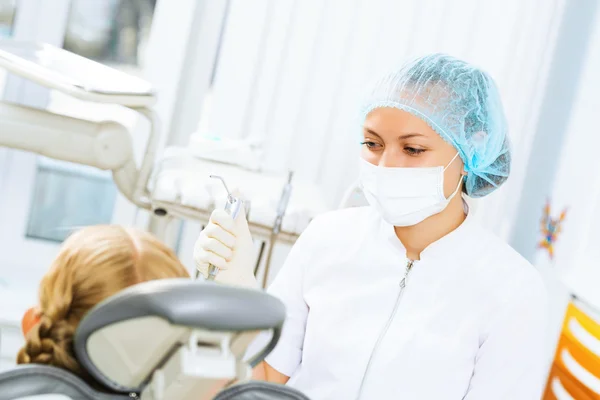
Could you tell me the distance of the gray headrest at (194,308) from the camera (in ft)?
1.36

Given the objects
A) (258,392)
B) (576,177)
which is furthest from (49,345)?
(576,177)

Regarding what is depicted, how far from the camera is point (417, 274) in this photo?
4.42ft

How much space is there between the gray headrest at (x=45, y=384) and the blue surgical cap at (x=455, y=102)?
0.93m

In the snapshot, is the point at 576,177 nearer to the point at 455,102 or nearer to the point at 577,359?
the point at 577,359

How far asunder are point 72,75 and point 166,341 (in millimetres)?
1578

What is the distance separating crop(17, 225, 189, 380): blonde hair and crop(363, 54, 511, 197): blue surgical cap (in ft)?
2.58

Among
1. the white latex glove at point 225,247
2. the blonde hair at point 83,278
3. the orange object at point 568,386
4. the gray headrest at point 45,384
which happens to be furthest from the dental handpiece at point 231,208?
the orange object at point 568,386

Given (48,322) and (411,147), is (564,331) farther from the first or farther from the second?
(48,322)

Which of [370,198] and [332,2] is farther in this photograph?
[332,2]

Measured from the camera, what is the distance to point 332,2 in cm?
238

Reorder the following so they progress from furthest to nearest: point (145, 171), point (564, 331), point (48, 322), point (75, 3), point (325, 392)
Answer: point (75, 3) < point (145, 171) < point (564, 331) < point (325, 392) < point (48, 322)

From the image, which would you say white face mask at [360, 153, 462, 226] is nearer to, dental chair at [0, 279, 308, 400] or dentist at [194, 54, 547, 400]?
dentist at [194, 54, 547, 400]

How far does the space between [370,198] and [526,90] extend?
126 cm

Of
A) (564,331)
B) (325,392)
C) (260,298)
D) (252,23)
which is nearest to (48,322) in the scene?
(260,298)
